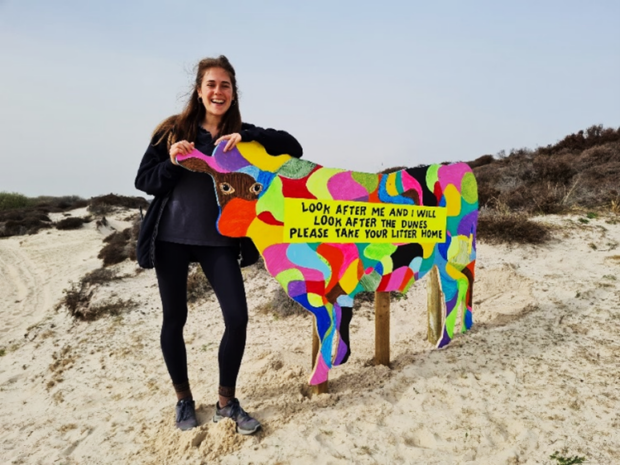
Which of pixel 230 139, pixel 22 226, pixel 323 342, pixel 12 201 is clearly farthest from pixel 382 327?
pixel 12 201

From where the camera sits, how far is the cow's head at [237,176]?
223cm

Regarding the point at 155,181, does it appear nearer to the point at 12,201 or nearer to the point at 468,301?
the point at 468,301

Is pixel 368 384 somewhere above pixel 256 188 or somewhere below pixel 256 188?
below

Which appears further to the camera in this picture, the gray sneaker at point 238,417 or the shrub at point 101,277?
the shrub at point 101,277

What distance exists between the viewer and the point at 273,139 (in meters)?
2.44

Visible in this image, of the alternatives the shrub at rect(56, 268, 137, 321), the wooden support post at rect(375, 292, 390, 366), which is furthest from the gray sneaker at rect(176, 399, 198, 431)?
the shrub at rect(56, 268, 137, 321)

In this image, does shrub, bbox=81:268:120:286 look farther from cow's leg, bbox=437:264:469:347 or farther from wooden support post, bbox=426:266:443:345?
cow's leg, bbox=437:264:469:347

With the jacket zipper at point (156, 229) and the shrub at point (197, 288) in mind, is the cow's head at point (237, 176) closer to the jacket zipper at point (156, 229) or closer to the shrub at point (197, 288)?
the jacket zipper at point (156, 229)

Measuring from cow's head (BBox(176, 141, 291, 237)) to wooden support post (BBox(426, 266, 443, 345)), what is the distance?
189 centimetres

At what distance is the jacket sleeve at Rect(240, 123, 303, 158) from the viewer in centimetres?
237

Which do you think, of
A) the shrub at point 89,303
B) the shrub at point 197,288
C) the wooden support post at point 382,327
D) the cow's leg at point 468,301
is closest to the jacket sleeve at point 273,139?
the wooden support post at point 382,327

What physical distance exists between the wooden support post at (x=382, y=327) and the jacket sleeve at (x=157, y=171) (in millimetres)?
1768

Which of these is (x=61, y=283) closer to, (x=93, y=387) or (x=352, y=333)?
(x=93, y=387)

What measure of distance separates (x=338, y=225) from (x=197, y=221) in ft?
3.09
